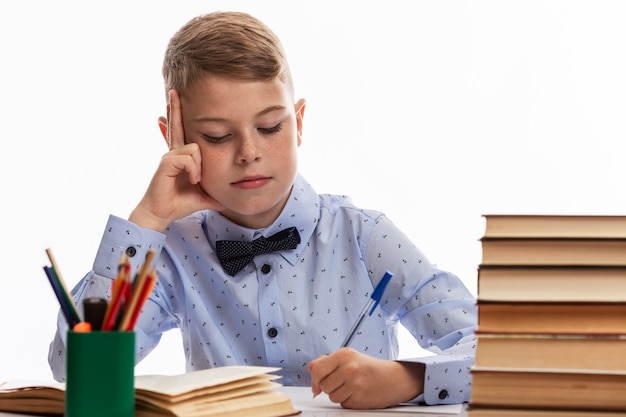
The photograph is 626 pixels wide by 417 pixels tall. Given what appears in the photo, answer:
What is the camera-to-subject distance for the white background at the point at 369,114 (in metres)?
2.80

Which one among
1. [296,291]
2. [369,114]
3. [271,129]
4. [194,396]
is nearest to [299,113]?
[271,129]

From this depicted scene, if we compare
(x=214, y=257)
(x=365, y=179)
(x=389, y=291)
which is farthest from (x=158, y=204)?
(x=365, y=179)

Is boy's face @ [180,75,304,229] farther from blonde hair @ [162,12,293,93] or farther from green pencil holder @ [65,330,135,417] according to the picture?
green pencil holder @ [65,330,135,417]

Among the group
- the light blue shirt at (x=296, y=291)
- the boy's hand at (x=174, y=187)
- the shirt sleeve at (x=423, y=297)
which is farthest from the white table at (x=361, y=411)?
the boy's hand at (x=174, y=187)

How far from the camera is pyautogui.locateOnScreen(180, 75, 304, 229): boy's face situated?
1566 mm

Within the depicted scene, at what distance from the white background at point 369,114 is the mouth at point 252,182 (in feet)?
4.09

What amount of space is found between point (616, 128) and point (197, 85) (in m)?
1.64

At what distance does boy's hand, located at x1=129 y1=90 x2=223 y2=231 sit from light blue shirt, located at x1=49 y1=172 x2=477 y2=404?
65mm

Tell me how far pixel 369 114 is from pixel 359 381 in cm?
173

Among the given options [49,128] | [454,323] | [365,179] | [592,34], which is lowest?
[454,323]

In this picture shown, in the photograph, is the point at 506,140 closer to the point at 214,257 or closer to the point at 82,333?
the point at 214,257

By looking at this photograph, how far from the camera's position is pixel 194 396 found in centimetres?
104

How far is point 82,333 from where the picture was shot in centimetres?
90

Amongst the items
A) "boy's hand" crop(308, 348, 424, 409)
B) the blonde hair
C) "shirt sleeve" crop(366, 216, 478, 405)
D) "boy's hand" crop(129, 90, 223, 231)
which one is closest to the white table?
"boy's hand" crop(308, 348, 424, 409)
